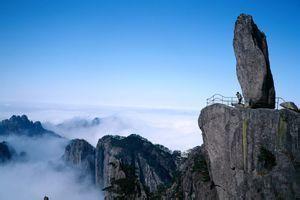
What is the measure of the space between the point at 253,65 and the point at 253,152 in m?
12.7

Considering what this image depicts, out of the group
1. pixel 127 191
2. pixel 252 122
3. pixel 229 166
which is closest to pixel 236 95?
pixel 252 122

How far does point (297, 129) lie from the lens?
46031 mm

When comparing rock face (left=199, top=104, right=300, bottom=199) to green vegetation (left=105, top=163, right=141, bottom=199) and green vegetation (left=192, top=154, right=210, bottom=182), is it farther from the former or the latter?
green vegetation (left=105, top=163, right=141, bottom=199)

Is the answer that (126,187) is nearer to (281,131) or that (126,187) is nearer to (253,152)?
(253,152)

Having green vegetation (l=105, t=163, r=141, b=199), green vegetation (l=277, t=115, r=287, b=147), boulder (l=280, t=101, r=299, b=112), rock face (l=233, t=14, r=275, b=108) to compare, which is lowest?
green vegetation (l=105, t=163, r=141, b=199)

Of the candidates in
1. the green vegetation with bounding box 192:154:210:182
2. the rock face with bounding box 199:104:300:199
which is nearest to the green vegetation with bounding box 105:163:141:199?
the green vegetation with bounding box 192:154:210:182

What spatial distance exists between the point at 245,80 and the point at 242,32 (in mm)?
7352

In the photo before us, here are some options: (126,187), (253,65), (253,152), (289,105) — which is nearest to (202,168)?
(253,152)

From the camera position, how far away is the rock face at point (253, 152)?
4631 cm

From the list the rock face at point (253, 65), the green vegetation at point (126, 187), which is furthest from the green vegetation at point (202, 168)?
the rock face at point (253, 65)

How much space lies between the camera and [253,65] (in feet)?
171

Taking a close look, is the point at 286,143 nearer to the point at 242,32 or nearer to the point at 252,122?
the point at 252,122

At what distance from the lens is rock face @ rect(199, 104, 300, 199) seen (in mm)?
46312

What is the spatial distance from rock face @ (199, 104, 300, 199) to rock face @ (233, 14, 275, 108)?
3.09 m
